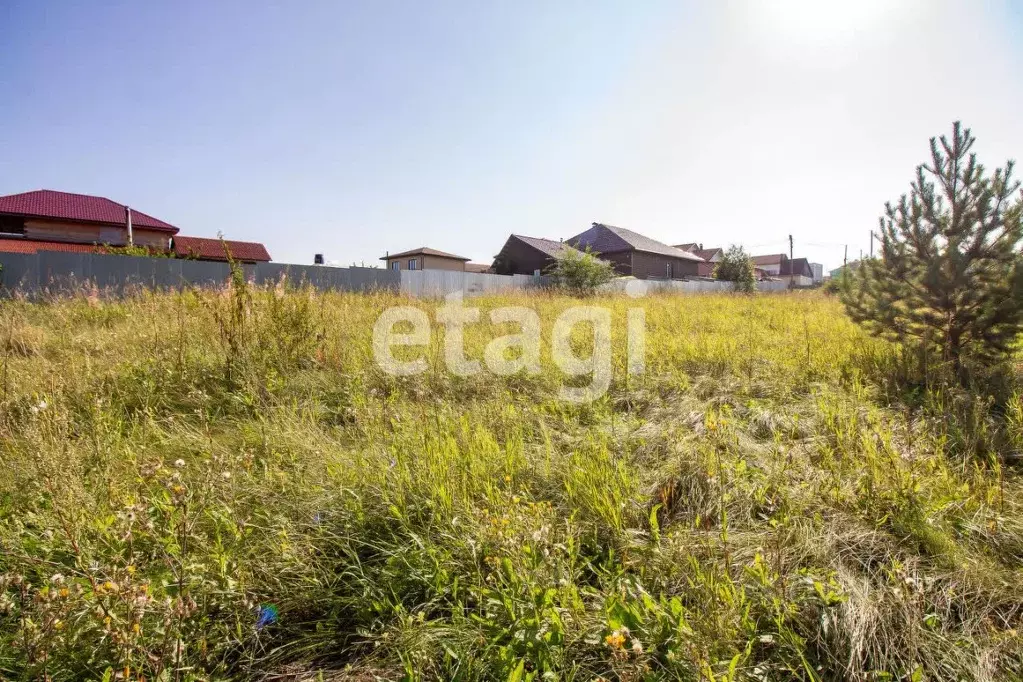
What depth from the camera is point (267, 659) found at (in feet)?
4.39

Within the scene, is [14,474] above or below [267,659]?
above

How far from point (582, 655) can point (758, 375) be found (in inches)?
141

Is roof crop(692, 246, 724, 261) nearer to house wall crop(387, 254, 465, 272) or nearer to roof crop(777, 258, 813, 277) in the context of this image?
roof crop(777, 258, 813, 277)

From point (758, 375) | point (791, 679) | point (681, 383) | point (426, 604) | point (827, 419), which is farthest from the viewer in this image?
point (758, 375)

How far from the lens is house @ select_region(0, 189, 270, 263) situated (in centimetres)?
2414

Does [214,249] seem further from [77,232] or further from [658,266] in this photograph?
[658,266]

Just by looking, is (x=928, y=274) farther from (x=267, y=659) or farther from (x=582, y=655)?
(x=267, y=659)

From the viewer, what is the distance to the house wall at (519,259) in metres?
31.1

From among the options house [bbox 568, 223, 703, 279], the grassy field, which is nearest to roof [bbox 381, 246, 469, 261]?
house [bbox 568, 223, 703, 279]

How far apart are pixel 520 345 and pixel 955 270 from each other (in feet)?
14.0

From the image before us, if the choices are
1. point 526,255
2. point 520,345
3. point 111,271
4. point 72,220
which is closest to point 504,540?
point 520,345

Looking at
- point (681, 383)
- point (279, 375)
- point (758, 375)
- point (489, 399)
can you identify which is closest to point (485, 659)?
point (489, 399)

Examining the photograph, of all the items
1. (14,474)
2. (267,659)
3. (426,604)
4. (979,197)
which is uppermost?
(979,197)

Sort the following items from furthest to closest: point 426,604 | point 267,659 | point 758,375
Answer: point 758,375, point 426,604, point 267,659
